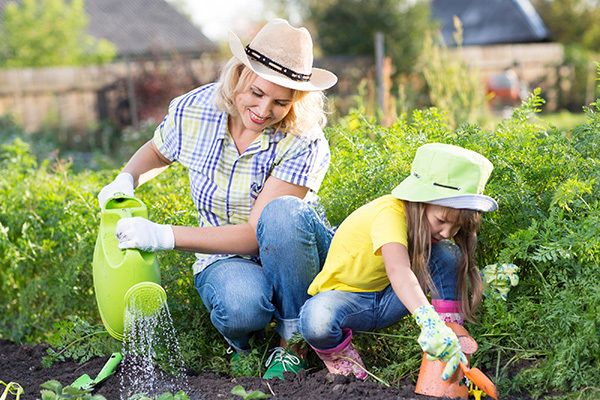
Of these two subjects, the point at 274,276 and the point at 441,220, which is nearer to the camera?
the point at 441,220

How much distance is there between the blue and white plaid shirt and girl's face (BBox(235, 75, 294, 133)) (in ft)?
0.29

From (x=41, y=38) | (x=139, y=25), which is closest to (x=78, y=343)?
(x=41, y=38)

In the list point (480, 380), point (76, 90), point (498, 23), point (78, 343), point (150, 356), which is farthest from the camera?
point (498, 23)

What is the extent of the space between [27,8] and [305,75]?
13013 millimetres

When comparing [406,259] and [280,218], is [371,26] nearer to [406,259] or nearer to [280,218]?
[280,218]

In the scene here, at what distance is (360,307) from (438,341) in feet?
1.51

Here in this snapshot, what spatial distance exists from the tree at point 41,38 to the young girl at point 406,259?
41.3 feet

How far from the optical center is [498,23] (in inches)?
1147

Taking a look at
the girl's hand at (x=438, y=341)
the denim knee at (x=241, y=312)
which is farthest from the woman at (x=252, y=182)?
the girl's hand at (x=438, y=341)

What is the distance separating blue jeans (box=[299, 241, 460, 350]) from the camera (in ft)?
8.45

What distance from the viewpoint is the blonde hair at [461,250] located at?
2.48 metres

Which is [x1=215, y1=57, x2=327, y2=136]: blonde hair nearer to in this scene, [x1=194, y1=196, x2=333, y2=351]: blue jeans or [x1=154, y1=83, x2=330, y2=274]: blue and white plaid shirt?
[x1=154, y1=83, x2=330, y2=274]: blue and white plaid shirt

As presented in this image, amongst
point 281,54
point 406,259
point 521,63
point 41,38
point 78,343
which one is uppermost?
point 281,54

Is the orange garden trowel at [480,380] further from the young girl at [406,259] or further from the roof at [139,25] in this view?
the roof at [139,25]
